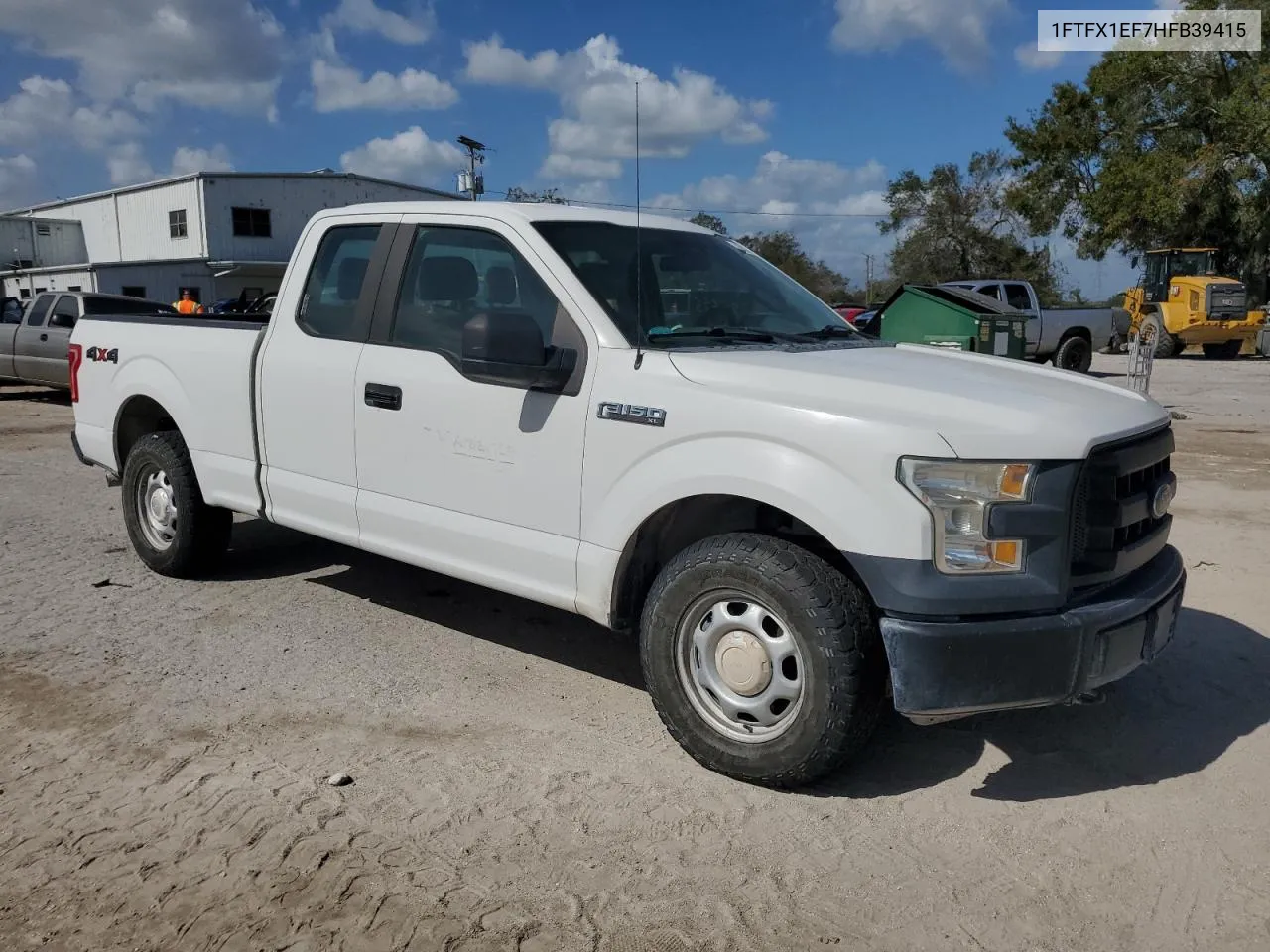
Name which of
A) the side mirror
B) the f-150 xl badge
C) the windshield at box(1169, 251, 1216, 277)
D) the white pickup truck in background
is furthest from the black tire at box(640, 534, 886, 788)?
the windshield at box(1169, 251, 1216, 277)

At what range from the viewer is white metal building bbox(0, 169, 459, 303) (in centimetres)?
3709

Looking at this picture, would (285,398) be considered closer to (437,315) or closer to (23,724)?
(437,315)

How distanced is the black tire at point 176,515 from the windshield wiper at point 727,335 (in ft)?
9.76

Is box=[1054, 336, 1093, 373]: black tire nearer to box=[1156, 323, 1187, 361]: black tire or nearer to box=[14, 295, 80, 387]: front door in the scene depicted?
box=[1156, 323, 1187, 361]: black tire

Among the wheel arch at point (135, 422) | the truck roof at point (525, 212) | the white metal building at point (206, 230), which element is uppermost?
the white metal building at point (206, 230)

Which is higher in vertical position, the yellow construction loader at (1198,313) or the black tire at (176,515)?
the yellow construction loader at (1198,313)

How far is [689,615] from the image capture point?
369 cm

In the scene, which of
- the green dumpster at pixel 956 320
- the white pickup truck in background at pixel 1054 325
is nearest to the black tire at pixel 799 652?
the green dumpster at pixel 956 320

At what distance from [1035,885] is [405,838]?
73.8 inches

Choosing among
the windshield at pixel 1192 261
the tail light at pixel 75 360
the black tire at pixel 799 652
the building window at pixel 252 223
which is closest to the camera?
the black tire at pixel 799 652

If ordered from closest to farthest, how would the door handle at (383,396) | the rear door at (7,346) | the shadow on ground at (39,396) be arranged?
the door handle at (383,396) → the rear door at (7,346) → the shadow on ground at (39,396)

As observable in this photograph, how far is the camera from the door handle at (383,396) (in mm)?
4516

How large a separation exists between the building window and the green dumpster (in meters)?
30.2

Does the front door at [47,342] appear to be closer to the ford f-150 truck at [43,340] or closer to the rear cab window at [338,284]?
the ford f-150 truck at [43,340]
